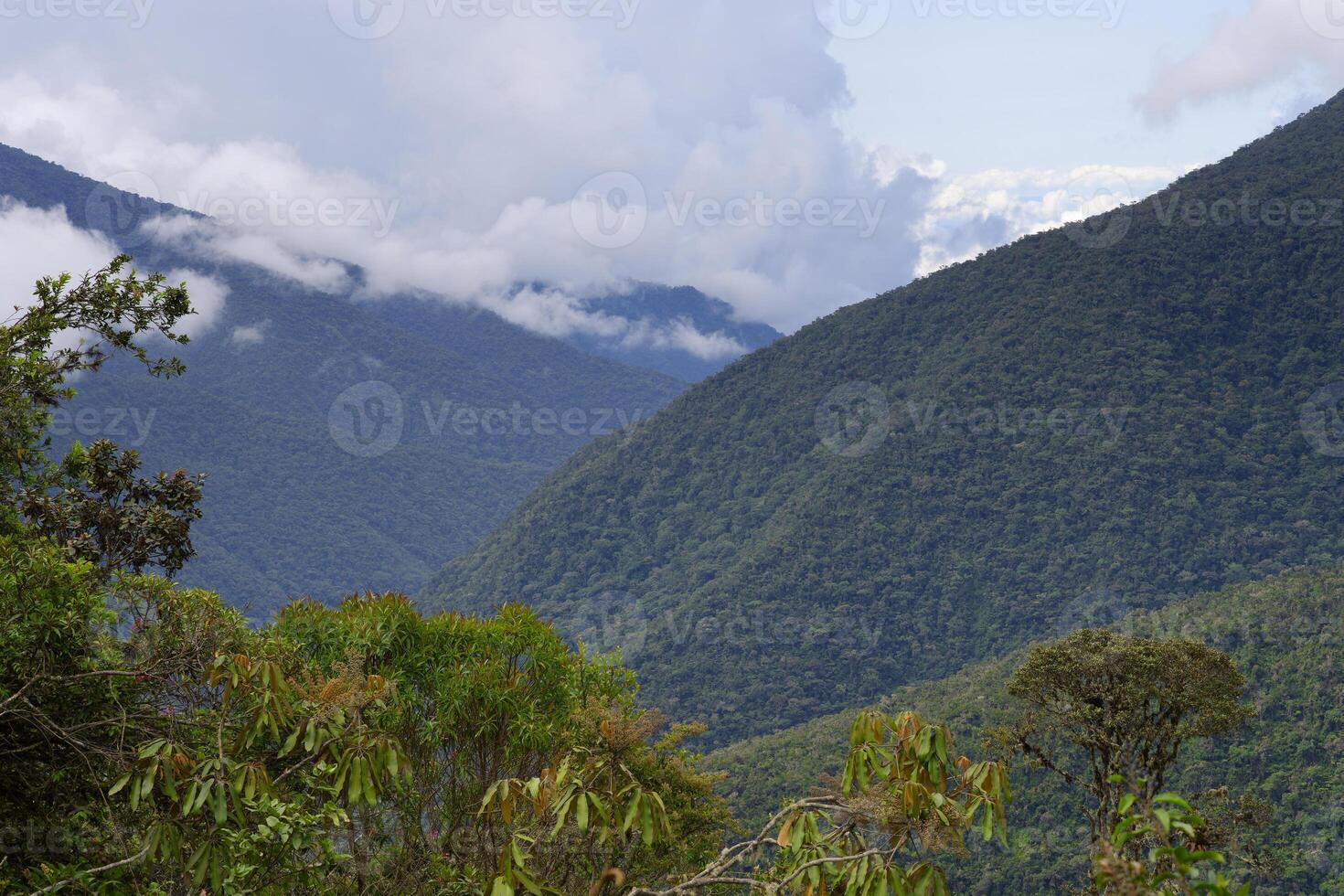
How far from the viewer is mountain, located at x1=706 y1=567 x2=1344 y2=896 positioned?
25.3 m

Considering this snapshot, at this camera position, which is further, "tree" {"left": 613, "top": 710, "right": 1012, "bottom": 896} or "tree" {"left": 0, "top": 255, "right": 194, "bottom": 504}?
"tree" {"left": 0, "top": 255, "right": 194, "bottom": 504}

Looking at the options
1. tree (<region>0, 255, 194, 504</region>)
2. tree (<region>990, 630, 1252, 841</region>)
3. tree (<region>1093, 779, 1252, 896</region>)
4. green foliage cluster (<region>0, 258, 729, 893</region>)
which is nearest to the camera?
tree (<region>1093, 779, 1252, 896</region>)

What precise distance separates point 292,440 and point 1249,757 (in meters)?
137

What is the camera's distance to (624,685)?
495 inches

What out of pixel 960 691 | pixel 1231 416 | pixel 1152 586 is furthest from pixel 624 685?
pixel 1231 416

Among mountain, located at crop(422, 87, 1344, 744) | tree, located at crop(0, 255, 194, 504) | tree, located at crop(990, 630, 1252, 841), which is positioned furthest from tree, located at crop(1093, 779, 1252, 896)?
mountain, located at crop(422, 87, 1344, 744)

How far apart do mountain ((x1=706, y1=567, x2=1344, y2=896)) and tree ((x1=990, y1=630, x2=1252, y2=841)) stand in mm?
9260

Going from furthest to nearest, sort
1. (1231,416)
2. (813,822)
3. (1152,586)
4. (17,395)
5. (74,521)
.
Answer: (1231,416)
(1152,586)
(74,521)
(17,395)
(813,822)

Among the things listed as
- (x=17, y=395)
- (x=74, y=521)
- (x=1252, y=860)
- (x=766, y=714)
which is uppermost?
(x=17, y=395)

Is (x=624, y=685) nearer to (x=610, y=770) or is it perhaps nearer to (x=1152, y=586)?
(x=610, y=770)

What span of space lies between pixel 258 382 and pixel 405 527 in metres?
53.5

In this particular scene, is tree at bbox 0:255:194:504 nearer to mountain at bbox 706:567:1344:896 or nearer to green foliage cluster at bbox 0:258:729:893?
green foliage cluster at bbox 0:258:729:893

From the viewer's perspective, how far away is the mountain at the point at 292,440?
121562 millimetres

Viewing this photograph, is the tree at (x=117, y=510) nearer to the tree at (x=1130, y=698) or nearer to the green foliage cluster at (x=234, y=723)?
the green foliage cluster at (x=234, y=723)
